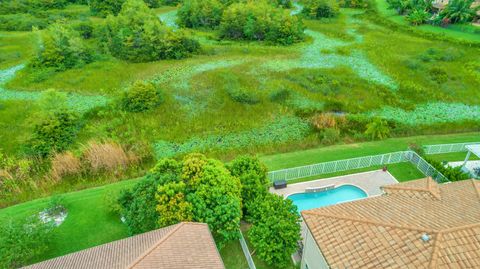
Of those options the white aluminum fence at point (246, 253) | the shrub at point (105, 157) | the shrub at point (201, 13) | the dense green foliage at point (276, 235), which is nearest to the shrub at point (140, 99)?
the shrub at point (105, 157)

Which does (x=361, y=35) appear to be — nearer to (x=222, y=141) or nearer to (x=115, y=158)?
(x=222, y=141)

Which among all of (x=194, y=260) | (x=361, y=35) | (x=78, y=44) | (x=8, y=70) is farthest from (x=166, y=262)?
(x=361, y=35)

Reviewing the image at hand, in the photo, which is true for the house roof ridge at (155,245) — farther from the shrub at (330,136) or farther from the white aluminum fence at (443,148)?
the white aluminum fence at (443,148)

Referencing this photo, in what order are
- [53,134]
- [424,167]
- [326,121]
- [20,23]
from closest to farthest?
[424,167]
[53,134]
[326,121]
[20,23]

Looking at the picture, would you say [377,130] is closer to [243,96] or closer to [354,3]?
[243,96]

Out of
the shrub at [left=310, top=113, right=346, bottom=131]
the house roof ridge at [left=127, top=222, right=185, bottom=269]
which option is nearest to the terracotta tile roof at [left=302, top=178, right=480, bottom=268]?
the house roof ridge at [left=127, top=222, right=185, bottom=269]

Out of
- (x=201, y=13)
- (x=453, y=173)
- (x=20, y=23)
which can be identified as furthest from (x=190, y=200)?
(x=20, y=23)
